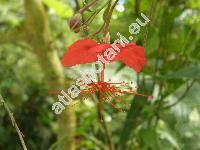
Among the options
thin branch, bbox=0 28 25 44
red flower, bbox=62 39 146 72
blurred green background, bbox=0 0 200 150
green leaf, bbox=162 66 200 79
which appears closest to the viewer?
red flower, bbox=62 39 146 72

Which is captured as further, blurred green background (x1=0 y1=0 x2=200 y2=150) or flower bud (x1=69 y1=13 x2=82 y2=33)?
blurred green background (x1=0 y1=0 x2=200 y2=150)

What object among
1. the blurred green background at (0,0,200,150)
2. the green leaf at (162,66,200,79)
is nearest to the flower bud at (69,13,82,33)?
the blurred green background at (0,0,200,150)

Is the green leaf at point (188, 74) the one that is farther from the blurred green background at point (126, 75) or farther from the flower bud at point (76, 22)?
the flower bud at point (76, 22)

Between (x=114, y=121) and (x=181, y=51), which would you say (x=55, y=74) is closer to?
(x=114, y=121)

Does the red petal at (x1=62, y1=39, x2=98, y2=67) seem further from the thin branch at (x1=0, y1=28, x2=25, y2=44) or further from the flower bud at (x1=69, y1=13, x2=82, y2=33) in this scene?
the thin branch at (x1=0, y1=28, x2=25, y2=44)

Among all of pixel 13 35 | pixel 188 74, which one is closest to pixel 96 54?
pixel 188 74

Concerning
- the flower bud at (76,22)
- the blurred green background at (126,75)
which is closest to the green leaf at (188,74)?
the blurred green background at (126,75)

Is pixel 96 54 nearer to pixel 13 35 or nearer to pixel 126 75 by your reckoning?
pixel 126 75
